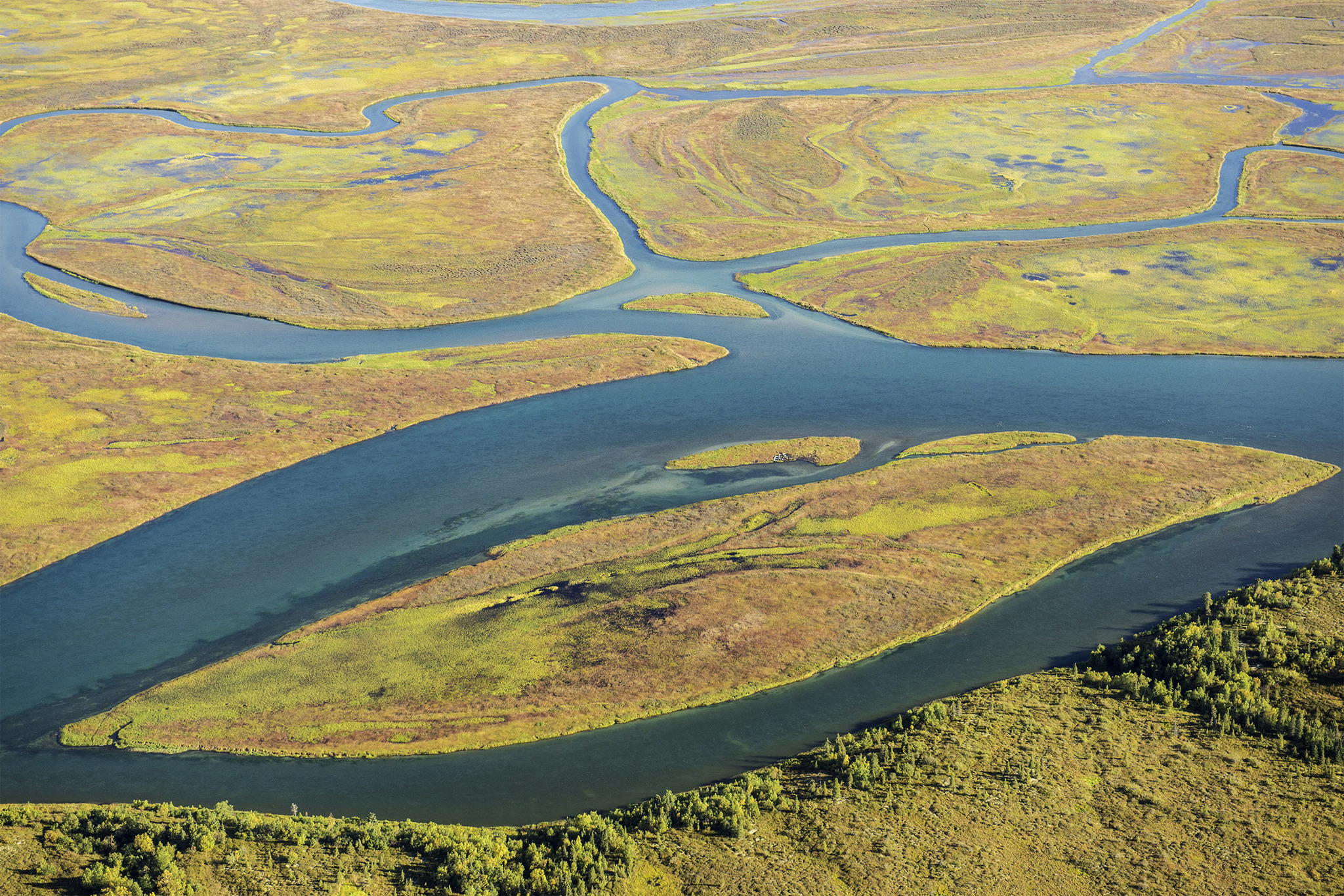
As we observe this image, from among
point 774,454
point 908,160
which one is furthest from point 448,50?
point 774,454

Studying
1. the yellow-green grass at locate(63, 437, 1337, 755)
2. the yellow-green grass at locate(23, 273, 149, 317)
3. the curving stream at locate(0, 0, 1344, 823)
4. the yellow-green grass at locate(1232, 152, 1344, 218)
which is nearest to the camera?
the curving stream at locate(0, 0, 1344, 823)

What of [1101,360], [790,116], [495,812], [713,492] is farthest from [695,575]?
[790,116]

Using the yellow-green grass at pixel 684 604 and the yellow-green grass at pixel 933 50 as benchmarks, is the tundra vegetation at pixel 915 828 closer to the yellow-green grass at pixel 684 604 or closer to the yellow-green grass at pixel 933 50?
the yellow-green grass at pixel 684 604

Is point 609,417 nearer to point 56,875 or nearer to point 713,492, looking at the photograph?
point 713,492

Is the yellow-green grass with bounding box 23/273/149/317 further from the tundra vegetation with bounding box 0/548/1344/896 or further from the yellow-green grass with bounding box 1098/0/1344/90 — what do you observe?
the yellow-green grass with bounding box 1098/0/1344/90

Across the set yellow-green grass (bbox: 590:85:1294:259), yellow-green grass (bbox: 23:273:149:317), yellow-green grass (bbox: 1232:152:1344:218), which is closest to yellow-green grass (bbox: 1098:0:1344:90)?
yellow-green grass (bbox: 590:85:1294:259)

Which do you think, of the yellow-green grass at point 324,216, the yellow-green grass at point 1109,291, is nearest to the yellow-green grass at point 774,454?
the yellow-green grass at point 1109,291
